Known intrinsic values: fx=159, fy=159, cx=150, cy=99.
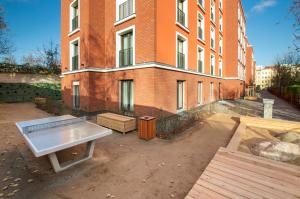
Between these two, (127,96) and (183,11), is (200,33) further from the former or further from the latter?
(127,96)

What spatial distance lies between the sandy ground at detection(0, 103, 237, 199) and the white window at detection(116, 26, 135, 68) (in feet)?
19.4

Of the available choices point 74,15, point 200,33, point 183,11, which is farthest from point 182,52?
point 74,15

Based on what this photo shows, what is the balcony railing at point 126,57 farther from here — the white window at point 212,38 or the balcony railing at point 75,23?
the white window at point 212,38

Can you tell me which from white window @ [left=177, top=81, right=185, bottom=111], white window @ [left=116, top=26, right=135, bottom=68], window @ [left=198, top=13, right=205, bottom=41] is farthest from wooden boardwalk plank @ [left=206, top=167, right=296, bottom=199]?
window @ [left=198, top=13, right=205, bottom=41]

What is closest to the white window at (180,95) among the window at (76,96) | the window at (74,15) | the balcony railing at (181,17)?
the balcony railing at (181,17)

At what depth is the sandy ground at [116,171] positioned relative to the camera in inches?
133

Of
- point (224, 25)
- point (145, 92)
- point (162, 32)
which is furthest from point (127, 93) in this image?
point (224, 25)

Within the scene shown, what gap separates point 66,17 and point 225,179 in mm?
16899

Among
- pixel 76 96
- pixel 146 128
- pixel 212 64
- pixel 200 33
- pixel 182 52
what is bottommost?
pixel 146 128

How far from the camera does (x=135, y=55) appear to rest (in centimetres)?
974

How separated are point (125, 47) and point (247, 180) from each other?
398 inches

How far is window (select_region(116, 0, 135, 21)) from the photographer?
10.3 meters

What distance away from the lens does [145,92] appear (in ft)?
29.9

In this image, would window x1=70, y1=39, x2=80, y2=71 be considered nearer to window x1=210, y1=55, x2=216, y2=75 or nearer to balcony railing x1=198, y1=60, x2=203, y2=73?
balcony railing x1=198, y1=60, x2=203, y2=73
